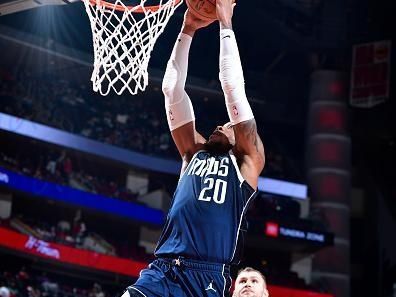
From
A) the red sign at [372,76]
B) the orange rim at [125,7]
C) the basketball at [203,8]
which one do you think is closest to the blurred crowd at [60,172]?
the red sign at [372,76]

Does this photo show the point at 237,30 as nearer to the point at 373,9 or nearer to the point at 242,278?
the point at 373,9

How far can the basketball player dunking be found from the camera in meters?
3.74

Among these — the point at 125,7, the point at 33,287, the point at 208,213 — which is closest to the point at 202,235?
the point at 208,213

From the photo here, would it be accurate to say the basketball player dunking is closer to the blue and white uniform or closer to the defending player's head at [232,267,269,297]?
the blue and white uniform

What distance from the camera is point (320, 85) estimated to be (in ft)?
85.5

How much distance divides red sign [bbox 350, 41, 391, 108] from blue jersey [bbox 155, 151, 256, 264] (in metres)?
22.5

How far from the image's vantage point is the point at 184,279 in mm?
3721

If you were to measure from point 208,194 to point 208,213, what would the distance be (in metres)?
0.11

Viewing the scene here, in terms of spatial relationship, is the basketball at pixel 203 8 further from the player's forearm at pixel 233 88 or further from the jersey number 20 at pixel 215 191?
the jersey number 20 at pixel 215 191

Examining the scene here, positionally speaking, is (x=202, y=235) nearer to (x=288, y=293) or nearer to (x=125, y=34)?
(x=125, y=34)

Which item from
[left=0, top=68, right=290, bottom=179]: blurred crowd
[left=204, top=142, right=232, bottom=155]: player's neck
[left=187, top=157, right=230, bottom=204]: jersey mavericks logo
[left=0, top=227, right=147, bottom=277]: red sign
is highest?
[left=0, top=68, right=290, bottom=179]: blurred crowd

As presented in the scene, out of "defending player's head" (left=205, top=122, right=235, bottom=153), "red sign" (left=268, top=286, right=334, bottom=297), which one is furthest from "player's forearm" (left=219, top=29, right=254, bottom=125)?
"red sign" (left=268, top=286, right=334, bottom=297)

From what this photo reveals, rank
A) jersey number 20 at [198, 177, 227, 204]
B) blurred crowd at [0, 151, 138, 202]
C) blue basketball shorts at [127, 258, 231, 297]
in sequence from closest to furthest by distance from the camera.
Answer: blue basketball shorts at [127, 258, 231, 297], jersey number 20 at [198, 177, 227, 204], blurred crowd at [0, 151, 138, 202]

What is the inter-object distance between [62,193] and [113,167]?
12.2 feet
